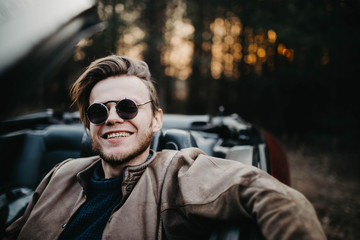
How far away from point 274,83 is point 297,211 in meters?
10.2

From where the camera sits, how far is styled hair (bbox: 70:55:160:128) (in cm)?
162

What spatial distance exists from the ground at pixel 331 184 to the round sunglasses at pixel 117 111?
10.6ft

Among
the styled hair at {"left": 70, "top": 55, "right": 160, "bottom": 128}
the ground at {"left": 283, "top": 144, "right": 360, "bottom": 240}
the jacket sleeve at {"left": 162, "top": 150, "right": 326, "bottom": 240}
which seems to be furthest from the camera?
the ground at {"left": 283, "top": 144, "right": 360, "bottom": 240}

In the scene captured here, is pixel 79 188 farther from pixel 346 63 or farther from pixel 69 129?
pixel 346 63

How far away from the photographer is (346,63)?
272 inches

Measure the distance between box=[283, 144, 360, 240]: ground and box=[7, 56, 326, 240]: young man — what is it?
295 cm

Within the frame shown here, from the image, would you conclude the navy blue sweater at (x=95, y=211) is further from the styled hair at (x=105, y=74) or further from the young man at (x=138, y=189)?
the styled hair at (x=105, y=74)

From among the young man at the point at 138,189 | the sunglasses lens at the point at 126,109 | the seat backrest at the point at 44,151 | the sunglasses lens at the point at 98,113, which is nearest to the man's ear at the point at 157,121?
the young man at the point at 138,189

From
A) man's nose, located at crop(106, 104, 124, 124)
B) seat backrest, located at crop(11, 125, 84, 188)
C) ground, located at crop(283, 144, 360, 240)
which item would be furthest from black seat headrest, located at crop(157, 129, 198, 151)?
ground, located at crop(283, 144, 360, 240)

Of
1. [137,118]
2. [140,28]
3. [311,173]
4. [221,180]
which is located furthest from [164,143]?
[140,28]

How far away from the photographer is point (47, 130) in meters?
Answer: 2.75

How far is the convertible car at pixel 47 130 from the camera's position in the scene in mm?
810

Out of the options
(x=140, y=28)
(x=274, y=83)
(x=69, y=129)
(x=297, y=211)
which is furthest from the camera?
(x=274, y=83)

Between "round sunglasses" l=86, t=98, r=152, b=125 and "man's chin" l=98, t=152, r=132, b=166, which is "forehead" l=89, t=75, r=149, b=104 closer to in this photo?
"round sunglasses" l=86, t=98, r=152, b=125
